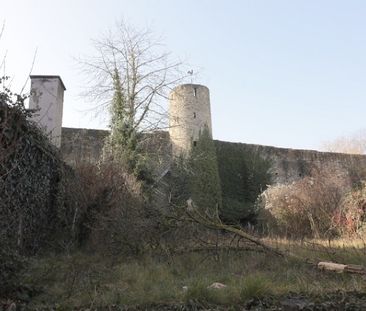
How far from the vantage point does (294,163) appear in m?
29.7

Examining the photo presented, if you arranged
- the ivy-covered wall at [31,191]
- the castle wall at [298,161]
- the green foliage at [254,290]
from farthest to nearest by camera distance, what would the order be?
the castle wall at [298,161] < the ivy-covered wall at [31,191] < the green foliage at [254,290]

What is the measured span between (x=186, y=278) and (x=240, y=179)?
724 inches

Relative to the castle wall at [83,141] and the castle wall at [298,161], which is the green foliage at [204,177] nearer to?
the castle wall at [298,161]

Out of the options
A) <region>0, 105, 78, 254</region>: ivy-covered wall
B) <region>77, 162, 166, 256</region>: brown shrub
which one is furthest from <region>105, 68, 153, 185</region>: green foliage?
<region>0, 105, 78, 254</region>: ivy-covered wall

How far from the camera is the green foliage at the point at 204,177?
2284 centimetres

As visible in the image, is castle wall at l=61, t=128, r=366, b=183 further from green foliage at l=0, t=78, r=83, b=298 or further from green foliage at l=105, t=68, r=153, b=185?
green foliage at l=0, t=78, r=83, b=298

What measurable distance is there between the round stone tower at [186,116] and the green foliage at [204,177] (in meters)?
0.67

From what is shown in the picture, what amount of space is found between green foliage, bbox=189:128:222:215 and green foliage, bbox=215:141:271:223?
85 centimetres

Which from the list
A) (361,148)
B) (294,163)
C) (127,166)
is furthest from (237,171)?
(361,148)

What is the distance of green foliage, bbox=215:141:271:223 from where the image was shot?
77.8ft

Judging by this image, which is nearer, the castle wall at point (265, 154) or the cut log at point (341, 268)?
the cut log at point (341, 268)

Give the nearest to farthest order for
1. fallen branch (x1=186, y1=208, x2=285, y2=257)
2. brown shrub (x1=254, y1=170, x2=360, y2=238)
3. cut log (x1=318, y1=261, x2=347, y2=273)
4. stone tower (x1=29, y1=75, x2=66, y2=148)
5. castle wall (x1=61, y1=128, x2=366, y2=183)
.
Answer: cut log (x1=318, y1=261, x2=347, y2=273) → fallen branch (x1=186, y1=208, x2=285, y2=257) → brown shrub (x1=254, y1=170, x2=360, y2=238) → stone tower (x1=29, y1=75, x2=66, y2=148) → castle wall (x1=61, y1=128, x2=366, y2=183)

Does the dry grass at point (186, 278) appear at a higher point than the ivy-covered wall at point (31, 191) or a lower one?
lower

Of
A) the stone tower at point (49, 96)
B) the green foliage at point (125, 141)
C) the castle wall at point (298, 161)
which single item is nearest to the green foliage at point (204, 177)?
the castle wall at point (298, 161)
